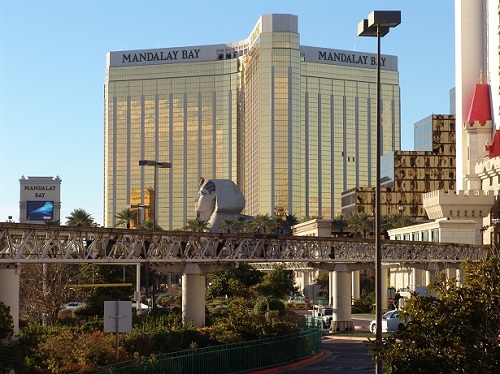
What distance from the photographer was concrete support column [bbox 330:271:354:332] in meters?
73.4

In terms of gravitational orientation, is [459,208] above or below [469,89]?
below

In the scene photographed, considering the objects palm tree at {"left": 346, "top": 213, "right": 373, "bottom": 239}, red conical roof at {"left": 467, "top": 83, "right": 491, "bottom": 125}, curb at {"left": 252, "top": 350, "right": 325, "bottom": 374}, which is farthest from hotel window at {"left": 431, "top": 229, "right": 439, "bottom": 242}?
curb at {"left": 252, "top": 350, "right": 325, "bottom": 374}

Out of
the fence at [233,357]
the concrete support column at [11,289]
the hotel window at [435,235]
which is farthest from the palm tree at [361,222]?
the concrete support column at [11,289]

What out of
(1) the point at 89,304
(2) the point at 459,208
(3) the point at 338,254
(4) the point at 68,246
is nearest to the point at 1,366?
(4) the point at 68,246

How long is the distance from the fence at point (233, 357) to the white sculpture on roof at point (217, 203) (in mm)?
122027

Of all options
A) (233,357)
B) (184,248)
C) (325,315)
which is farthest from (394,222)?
(233,357)

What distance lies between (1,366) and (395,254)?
52.3 m

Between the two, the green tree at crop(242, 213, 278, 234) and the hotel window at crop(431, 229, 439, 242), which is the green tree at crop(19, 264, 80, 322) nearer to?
the hotel window at crop(431, 229, 439, 242)

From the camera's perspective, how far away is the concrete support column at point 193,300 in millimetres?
56625

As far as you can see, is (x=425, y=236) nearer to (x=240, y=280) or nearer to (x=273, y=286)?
(x=273, y=286)

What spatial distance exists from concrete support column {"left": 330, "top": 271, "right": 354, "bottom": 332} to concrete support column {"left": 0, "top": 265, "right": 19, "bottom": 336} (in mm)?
36165

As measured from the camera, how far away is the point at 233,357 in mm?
43125

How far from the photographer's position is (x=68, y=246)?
1738 inches

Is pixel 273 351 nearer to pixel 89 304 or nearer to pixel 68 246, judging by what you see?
pixel 68 246
